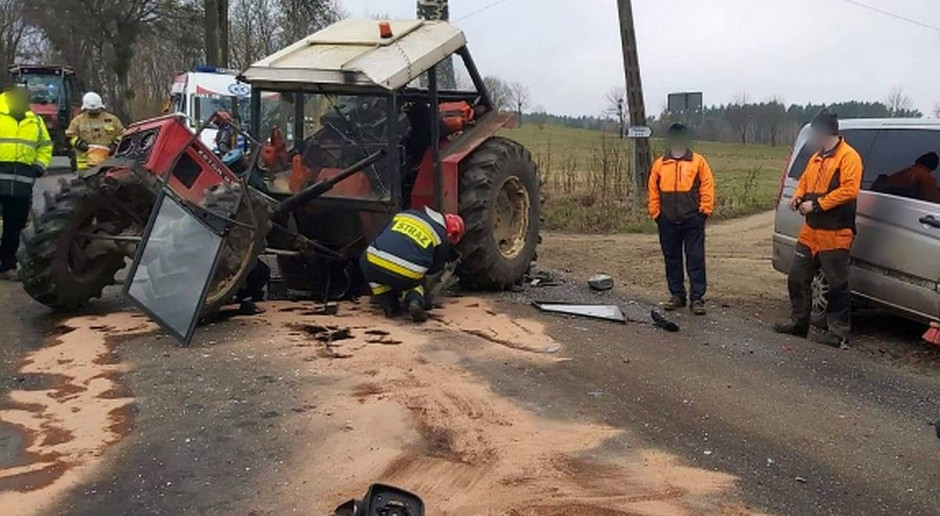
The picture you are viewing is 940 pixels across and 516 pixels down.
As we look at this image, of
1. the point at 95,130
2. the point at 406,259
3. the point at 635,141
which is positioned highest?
the point at 95,130

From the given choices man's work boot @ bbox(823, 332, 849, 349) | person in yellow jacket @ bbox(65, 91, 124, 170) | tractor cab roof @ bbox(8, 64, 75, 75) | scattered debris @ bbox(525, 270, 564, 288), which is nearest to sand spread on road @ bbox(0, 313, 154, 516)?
scattered debris @ bbox(525, 270, 564, 288)

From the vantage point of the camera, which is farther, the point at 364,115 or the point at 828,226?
the point at 364,115

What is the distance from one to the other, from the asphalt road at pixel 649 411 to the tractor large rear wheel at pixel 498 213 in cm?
119

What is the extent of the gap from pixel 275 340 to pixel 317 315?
91 cm

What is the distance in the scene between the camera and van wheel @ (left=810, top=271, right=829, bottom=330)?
838 cm

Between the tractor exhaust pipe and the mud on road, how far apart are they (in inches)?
58.1

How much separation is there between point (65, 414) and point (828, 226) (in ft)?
18.4

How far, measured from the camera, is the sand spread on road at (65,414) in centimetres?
466

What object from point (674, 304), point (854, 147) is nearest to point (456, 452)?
point (674, 304)

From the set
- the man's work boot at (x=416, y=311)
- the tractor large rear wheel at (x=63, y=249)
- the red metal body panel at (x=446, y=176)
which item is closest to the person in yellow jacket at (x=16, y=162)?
the tractor large rear wheel at (x=63, y=249)

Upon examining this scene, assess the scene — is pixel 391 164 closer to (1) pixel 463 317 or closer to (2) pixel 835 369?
(1) pixel 463 317

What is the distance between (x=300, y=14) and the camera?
1080 inches

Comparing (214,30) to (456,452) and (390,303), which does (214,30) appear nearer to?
(390,303)

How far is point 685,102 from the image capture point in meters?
16.6
